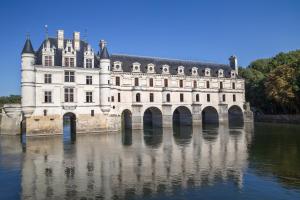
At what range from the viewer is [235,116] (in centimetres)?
7100

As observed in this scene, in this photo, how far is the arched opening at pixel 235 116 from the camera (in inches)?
2736

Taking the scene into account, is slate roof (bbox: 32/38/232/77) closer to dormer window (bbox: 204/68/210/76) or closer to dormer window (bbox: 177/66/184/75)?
dormer window (bbox: 177/66/184/75)

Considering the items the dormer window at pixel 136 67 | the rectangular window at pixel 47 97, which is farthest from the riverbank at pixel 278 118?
the rectangular window at pixel 47 97

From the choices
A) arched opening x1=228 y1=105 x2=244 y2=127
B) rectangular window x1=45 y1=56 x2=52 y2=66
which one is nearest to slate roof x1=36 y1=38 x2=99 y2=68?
rectangular window x1=45 y1=56 x2=52 y2=66

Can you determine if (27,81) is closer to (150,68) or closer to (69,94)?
(69,94)

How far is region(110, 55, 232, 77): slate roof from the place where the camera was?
57.5 metres

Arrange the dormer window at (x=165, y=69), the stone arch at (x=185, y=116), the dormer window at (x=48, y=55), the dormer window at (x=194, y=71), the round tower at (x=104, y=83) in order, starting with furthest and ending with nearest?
the dormer window at (x=194, y=71) < the stone arch at (x=185, y=116) < the dormer window at (x=165, y=69) < the round tower at (x=104, y=83) < the dormer window at (x=48, y=55)

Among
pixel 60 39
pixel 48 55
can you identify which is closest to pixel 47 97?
pixel 48 55

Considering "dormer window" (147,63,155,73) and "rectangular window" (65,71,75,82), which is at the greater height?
"dormer window" (147,63,155,73)

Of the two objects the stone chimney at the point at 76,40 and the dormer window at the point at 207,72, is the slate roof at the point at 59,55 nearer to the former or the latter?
the stone chimney at the point at 76,40

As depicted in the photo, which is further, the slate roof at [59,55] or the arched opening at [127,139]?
the slate roof at [59,55]

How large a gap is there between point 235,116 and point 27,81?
44.9 meters

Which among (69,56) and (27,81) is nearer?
(27,81)

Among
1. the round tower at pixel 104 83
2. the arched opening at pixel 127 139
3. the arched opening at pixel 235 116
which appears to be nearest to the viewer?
the arched opening at pixel 127 139
